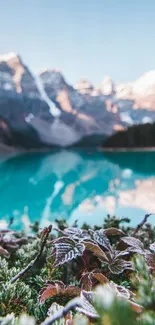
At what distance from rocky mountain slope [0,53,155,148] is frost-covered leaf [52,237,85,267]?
24.8 meters

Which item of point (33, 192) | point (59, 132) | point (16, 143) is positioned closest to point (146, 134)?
point (59, 132)

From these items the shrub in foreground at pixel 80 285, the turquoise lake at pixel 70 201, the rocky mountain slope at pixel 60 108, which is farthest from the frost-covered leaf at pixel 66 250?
the rocky mountain slope at pixel 60 108

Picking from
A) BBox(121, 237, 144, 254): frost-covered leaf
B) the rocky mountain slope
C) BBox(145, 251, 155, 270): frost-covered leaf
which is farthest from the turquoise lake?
the rocky mountain slope

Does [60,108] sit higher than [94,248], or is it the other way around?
[60,108]

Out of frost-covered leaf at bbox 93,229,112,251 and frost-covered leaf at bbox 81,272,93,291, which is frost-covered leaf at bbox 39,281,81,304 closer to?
frost-covered leaf at bbox 81,272,93,291

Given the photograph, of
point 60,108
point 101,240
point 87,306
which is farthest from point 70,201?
point 60,108

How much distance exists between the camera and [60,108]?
30.5 metres

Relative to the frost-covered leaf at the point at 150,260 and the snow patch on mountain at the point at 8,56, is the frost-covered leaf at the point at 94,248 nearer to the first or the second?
the frost-covered leaf at the point at 150,260

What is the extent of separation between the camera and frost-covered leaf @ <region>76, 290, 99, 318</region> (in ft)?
0.96

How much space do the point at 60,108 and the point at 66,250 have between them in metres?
30.5

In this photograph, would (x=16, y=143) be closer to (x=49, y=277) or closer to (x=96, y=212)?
(x=96, y=212)

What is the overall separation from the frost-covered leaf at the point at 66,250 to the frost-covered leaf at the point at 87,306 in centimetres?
16

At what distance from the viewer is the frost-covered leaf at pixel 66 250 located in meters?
0.51

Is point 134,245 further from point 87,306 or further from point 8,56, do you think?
point 8,56
